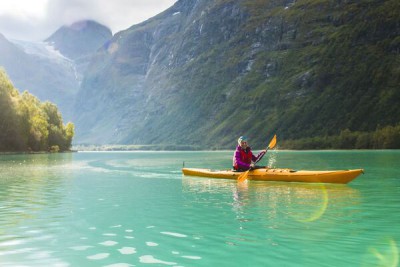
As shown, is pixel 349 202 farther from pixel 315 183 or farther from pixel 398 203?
pixel 315 183

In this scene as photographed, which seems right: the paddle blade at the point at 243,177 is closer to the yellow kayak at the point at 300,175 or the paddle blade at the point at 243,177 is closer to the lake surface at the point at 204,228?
the yellow kayak at the point at 300,175

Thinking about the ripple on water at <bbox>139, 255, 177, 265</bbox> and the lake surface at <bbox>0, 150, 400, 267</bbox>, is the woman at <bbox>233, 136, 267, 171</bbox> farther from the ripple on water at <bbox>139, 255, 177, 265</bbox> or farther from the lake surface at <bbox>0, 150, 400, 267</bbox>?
the ripple on water at <bbox>139, 255, 177, 265</bbox>

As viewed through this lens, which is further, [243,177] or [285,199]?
[243,177]

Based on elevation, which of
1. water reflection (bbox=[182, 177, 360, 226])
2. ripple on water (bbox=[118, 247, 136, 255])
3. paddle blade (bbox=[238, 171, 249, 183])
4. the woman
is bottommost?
ripple on water (bbox=[118, 247, 136, 255])

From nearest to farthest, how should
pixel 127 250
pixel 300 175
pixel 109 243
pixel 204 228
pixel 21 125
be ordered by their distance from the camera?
pixel 127 250 → pixel 109 243 → pixel 204 228 → pixel 300 175 → pixel 21 125

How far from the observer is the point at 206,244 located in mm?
15055

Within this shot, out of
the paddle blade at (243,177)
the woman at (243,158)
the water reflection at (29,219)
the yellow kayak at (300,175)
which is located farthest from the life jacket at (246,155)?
the water reflection at (29,219)

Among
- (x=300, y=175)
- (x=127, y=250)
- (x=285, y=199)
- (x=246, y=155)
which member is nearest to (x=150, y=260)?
(x=127, y=250)

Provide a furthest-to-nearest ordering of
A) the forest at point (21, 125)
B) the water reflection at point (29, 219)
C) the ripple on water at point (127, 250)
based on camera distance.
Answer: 1. the forest at point (21, 125)
2. the water reflection at point (29, 219)
3. the ripple on water at point (127, 250)

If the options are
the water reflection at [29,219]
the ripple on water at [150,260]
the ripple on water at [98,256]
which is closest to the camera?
the ripple on water at [150,260]

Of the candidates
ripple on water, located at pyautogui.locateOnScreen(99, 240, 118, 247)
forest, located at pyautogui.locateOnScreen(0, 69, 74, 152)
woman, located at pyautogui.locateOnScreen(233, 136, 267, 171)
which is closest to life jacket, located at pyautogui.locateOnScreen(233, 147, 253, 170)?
woman, located at pyautogui.locateOnScreen(233, 136, 267, 171)

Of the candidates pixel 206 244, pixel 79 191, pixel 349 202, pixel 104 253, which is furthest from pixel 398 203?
pixel 79 191

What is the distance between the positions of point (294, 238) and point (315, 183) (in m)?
20.6

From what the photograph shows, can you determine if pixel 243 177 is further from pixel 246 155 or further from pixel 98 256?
pixel 98 256
